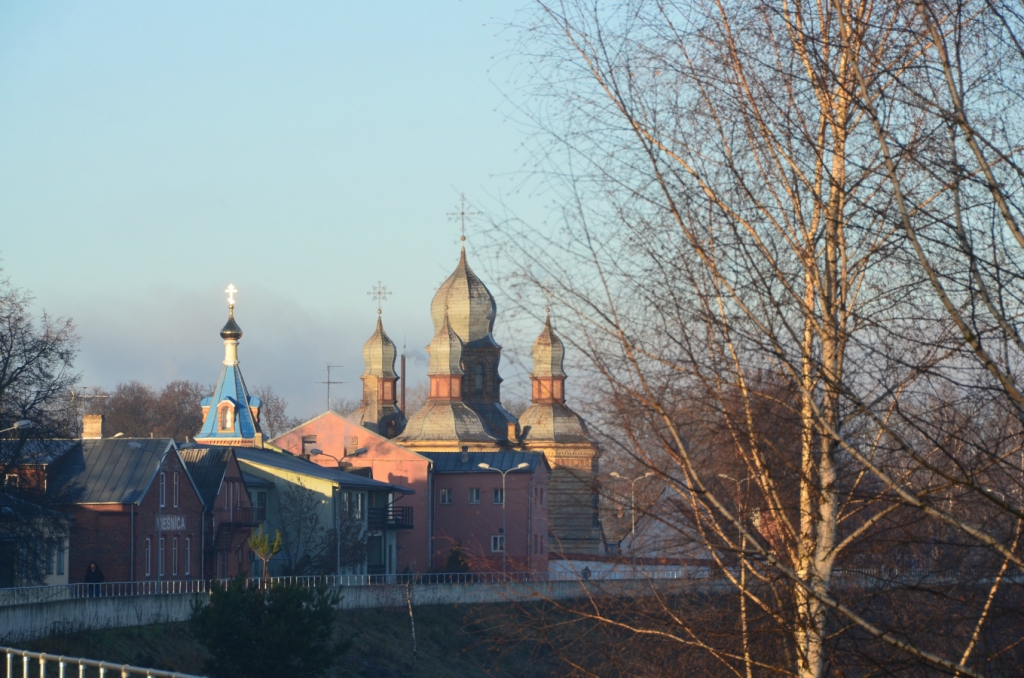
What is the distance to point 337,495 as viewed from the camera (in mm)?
55062

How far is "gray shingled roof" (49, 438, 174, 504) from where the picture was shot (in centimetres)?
4266

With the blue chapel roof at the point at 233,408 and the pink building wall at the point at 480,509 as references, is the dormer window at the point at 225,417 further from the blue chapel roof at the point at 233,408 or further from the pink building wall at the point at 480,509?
the pink building wall at the point at 480,509

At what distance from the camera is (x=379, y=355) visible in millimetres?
90750

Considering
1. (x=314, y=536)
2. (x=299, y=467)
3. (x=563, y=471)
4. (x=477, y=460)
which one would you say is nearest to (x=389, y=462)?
(x=477, y=460)

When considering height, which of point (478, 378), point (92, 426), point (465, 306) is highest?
point (465, 306)

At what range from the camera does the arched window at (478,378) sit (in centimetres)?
8494

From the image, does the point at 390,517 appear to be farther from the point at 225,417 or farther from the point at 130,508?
the point at 130,508

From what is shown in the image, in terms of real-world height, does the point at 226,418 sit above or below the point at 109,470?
above

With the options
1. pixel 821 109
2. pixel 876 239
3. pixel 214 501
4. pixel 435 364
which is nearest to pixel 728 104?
pixel 821 109

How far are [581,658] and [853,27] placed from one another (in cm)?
387

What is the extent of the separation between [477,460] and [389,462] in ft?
16.6

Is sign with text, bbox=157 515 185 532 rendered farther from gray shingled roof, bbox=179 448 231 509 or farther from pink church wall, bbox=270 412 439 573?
pink church wall, bbox=270 412 439 573

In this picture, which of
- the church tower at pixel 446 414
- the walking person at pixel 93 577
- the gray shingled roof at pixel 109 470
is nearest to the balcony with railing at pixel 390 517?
the church tower at pixel 446 414

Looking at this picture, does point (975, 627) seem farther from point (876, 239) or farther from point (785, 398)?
point (876, 239)
